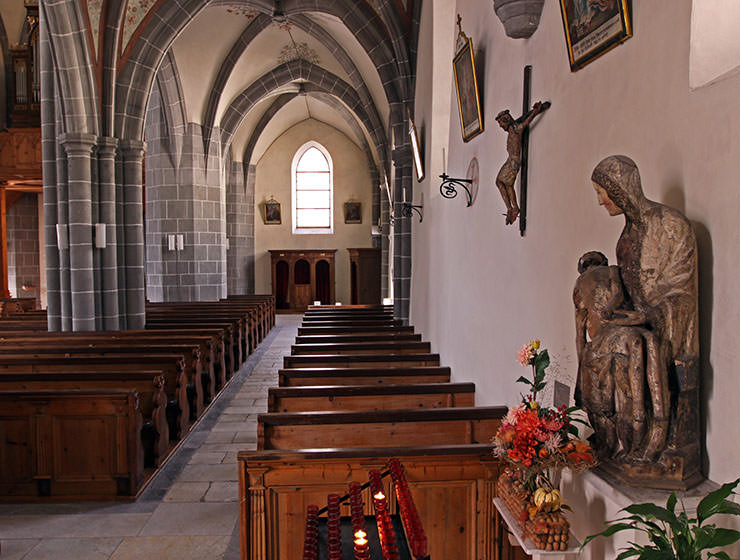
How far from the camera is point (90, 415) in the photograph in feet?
15.6

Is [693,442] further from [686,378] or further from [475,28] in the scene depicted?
[475,28]

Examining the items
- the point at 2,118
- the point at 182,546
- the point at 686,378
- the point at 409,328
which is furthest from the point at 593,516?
the point at 2,118

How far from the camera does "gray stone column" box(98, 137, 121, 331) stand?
9367 millimetres

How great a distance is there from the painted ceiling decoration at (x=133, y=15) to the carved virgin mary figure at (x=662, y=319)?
30.9ft

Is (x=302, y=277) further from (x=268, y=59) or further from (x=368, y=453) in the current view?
(x=368, y=453)

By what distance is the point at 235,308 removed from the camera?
12.1m

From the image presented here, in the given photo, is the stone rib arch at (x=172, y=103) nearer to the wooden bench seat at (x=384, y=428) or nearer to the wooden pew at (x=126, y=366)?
the wooden pew at (x=126, y=366)

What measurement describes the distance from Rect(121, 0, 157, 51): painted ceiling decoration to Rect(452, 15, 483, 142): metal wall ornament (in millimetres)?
6496

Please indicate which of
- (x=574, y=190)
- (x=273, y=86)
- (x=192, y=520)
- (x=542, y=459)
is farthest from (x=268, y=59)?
(x=542, y=459)

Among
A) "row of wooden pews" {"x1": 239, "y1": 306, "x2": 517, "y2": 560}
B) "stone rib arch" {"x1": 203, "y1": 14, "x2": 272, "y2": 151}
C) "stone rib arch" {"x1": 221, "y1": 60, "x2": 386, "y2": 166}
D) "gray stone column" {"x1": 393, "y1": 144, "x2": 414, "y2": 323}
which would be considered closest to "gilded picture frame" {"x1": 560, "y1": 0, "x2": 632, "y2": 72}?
"row of wooden pews" {"x1": 239, "y1": 306, "x2": 517, "y2": 560}

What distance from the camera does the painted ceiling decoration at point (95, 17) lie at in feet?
28.9

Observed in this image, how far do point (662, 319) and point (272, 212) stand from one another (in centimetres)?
2037

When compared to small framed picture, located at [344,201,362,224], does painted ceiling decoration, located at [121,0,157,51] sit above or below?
above

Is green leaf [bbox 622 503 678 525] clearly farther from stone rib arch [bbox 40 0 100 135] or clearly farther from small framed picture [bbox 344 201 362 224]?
small framed picture [bbox 344 201 362 224]
